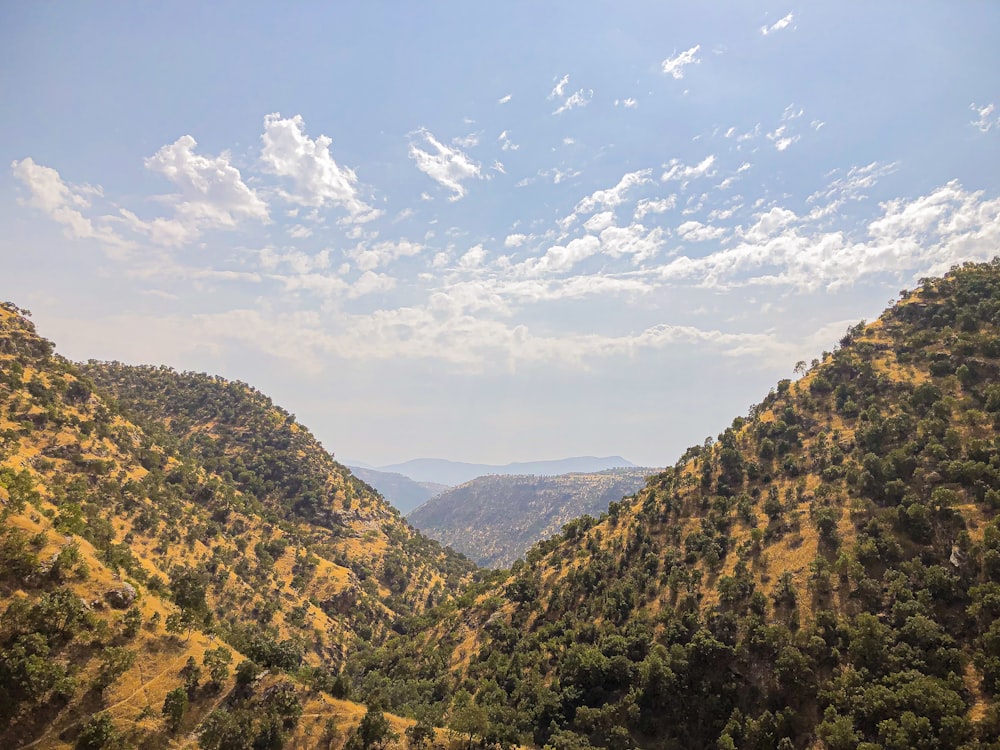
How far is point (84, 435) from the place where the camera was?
416 ft

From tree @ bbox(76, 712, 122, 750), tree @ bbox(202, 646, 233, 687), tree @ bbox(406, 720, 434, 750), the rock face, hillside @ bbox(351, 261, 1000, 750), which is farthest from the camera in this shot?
hillside @ bbox(351, 261, 1000, 750)

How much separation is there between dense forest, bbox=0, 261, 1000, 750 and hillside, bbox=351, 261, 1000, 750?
46 cm

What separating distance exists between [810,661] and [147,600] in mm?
102766

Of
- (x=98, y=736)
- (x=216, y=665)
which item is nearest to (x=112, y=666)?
(x=98, y=736)

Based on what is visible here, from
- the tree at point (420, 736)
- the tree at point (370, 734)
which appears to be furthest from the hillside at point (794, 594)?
the tree at point (370, 734)

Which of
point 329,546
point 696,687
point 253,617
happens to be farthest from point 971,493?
point 329,546

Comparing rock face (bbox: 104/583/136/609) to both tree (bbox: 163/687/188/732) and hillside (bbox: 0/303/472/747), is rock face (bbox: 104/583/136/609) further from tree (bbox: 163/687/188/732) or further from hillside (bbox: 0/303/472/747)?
tree (bbox: 163/687/188/732)

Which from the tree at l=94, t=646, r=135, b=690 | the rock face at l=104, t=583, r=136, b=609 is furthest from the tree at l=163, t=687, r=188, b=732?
the rock face at l=104, t=583, r=136, b=609

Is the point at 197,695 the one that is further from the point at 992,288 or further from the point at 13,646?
the point at 992,288

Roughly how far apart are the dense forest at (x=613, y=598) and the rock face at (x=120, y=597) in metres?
0.26

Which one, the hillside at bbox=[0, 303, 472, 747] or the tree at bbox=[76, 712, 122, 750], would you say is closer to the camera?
the tree at bbox=[76, 712, 122, 750]

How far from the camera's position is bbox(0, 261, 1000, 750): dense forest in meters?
58.6

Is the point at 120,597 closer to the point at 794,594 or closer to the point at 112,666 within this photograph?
the point at 112,666

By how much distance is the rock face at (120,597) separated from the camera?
63625 millimetres
